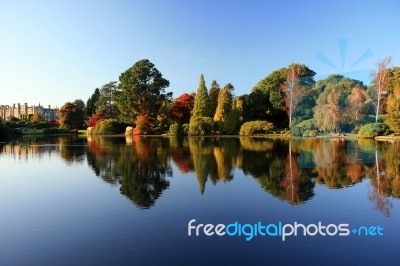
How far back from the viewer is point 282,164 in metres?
18.5

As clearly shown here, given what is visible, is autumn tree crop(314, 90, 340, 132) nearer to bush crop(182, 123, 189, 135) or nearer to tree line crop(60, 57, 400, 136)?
tree line crop(60, 57, 400, 136)

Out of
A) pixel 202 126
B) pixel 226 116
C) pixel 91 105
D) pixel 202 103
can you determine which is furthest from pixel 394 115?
pixel 91 105

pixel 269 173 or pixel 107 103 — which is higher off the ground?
pixel 107 103

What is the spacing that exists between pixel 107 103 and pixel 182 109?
28.0 metres

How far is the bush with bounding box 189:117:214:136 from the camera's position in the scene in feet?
170

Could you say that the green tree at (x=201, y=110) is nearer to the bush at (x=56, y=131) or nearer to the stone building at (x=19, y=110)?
the bush at (x=56, y=131)

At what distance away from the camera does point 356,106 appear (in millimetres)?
46656

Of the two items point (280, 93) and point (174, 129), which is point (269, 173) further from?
point (280, 93)

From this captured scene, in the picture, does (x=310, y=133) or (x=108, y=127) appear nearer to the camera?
(x=310, y=133)

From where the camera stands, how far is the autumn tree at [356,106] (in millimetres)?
46312

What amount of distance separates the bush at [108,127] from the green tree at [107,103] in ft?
47.6

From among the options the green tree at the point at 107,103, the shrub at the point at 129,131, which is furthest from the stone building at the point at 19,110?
the shrub at the point at 129,131

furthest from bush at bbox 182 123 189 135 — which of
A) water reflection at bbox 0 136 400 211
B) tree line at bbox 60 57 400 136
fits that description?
water reflection at bbox 0 136 400 211

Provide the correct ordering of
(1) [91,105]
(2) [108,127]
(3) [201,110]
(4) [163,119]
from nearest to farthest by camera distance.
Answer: (3) [201,110], (4) [163,119], (2) [108,127], (1) [91,105]
